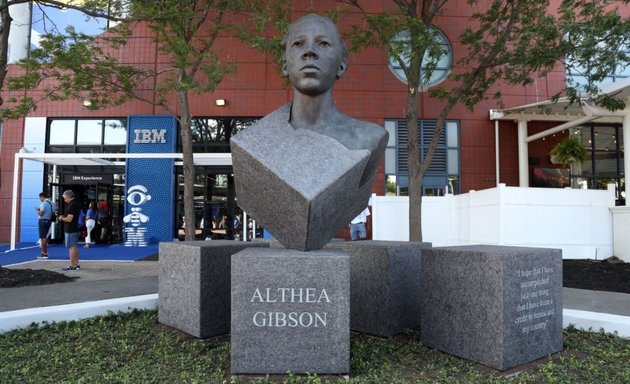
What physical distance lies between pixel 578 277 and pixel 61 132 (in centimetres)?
1829

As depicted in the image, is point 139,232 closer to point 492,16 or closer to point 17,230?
point 17,230

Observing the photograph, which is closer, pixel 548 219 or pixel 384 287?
pixel 384 287

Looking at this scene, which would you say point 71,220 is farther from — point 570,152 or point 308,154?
point 570,152

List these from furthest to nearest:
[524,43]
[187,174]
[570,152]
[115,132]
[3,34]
Result: [115,132], [570,152], [187,174], [524,43], [3,34]

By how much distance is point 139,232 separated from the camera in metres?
16.9

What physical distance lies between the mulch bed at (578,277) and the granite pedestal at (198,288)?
4.67 metres

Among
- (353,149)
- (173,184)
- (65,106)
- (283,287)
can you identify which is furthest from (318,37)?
(65,106)

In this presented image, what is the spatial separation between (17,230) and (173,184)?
6.35 metres

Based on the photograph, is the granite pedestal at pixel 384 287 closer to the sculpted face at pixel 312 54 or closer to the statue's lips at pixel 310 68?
the sculpted face at pixel 312 54

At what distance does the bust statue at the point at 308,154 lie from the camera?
3760 mm

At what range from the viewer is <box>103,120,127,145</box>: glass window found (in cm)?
1778

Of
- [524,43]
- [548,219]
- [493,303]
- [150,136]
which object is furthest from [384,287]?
[150,136]

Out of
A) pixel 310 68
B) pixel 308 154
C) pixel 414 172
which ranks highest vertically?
pixel 310 68

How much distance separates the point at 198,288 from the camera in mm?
4566
